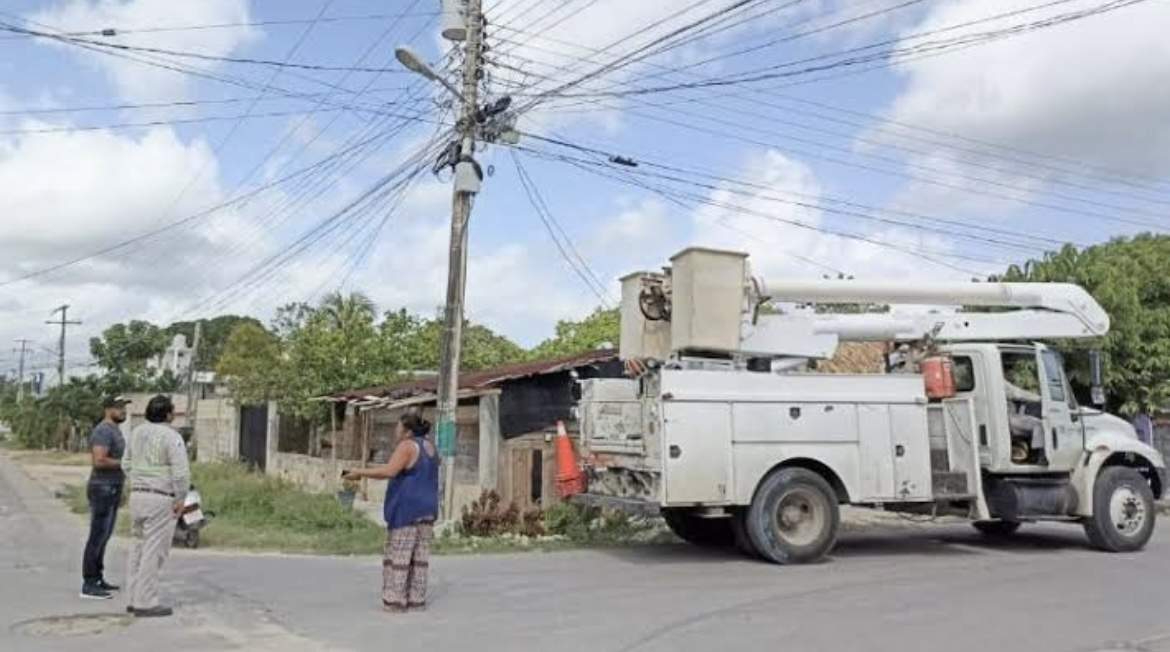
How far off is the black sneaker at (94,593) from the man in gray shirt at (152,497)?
846mm

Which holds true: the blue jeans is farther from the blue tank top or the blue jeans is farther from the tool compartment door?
the tool compartment door

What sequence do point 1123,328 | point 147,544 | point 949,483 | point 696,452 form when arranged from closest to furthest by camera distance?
point 147,544, point 696,452, point 949,483, point 1123,328

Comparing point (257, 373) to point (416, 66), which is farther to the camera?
point (257, 373)

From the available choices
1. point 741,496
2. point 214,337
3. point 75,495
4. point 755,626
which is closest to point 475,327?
point 75,495

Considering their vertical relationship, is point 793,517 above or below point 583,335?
below

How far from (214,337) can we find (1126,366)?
77588mm

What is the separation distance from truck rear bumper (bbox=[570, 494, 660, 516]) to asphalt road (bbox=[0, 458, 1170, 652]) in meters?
0.58

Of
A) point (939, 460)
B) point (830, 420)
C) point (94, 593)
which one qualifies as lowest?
point (94, 593)

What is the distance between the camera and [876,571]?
1165cm

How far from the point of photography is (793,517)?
12164mm

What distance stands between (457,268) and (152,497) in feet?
26.0

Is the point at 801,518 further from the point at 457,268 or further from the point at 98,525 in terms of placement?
the point at 98,525

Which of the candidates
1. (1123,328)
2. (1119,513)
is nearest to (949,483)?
(1119,513)

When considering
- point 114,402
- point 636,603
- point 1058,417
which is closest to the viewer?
point 636,603
